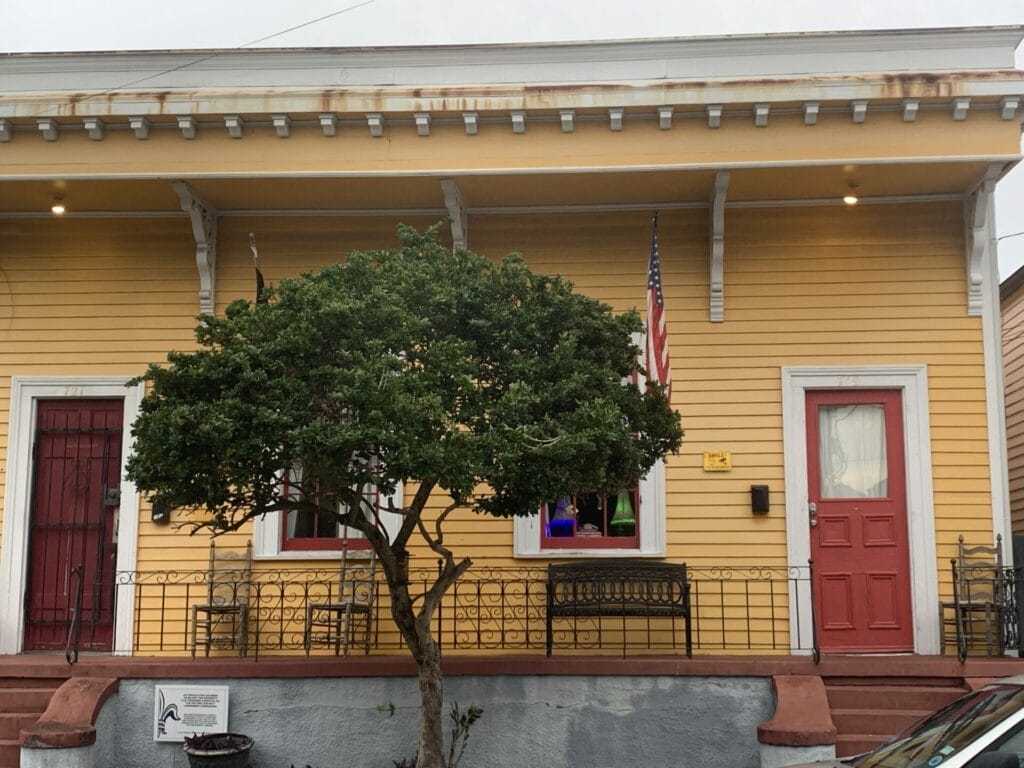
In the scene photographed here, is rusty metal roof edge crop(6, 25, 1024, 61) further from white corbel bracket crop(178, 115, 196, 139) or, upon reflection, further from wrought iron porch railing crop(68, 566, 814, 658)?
wrought iron porch railing crop(68, 566, 814, 658)

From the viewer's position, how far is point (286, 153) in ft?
33.8

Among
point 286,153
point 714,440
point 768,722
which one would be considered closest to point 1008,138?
point 714,440

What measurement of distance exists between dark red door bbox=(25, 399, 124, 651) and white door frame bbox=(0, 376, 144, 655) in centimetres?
11

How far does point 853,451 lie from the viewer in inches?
424

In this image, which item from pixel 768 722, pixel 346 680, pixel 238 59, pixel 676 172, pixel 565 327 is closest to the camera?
pixel 565 327

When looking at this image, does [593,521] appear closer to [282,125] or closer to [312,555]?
[312,555]

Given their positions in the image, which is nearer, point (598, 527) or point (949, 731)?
point (949, 731)

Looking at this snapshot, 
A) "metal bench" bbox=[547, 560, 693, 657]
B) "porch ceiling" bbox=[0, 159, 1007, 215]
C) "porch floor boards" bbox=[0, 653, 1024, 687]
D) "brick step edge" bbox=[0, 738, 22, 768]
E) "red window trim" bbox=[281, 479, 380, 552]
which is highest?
"porch ceiling" bbox=[0, 159, 1007, 215]

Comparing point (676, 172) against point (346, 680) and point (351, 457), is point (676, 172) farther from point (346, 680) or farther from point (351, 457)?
point (346, 680)

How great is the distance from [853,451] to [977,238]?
225 cm

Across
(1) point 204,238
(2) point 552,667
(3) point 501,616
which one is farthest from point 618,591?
(1) point 204,238

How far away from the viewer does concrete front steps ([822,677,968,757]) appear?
8602 mm

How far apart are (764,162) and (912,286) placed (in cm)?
205

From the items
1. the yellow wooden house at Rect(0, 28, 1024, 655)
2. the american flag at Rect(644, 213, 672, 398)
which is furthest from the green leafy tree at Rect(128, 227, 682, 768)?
the yellow wooden house at Rect(0, 28, 1024, 655)
